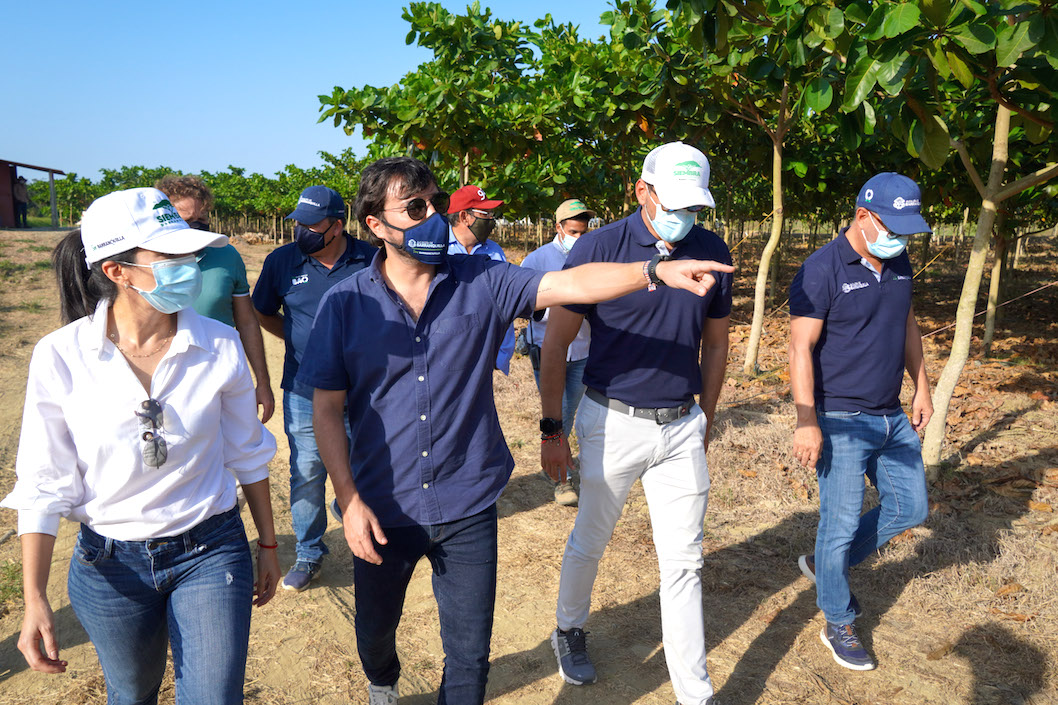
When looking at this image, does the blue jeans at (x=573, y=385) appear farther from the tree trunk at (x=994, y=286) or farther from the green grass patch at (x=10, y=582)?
the tree trunk at (x=994, y=286)

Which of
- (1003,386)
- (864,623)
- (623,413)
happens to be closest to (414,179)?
(623,413)

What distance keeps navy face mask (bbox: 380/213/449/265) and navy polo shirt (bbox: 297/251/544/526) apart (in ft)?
0.28

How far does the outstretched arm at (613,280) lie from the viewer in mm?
2172

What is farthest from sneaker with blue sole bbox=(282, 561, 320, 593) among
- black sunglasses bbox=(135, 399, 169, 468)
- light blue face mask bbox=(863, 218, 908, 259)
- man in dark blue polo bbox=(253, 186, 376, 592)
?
light blue face mask bbox=(863, 218, 908, 259)

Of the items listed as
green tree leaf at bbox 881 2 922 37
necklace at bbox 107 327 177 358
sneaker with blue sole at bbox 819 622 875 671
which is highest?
green tree leaf at bbox 881 2 922 37

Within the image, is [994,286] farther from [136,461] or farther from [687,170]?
[136,461]

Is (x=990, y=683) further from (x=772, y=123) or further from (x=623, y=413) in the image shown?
(x=772, y=123)

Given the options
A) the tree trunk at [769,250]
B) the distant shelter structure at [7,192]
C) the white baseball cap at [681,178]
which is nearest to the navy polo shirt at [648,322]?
the white baseball cap at [681,178]

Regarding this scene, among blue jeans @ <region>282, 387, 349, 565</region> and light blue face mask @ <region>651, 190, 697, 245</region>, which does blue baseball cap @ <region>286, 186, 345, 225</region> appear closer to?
blue jeans @ <region>282, 387, 349, 565</region>

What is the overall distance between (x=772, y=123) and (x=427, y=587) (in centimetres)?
786

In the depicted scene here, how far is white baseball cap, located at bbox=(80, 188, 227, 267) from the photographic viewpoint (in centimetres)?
200

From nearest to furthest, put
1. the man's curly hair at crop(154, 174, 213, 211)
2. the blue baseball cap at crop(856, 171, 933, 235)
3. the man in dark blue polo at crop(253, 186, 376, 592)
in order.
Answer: the blue baseball cap at crop(856, 171, 933, 235)
the man's curly hair at crop(154, 174, 213, 211)
the man in dark blue polo at crop(253, 186, 376, 592)

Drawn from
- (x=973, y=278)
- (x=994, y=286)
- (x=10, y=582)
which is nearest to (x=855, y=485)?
(x=973, y=278)

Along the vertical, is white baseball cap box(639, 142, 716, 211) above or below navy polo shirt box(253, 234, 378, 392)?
above
